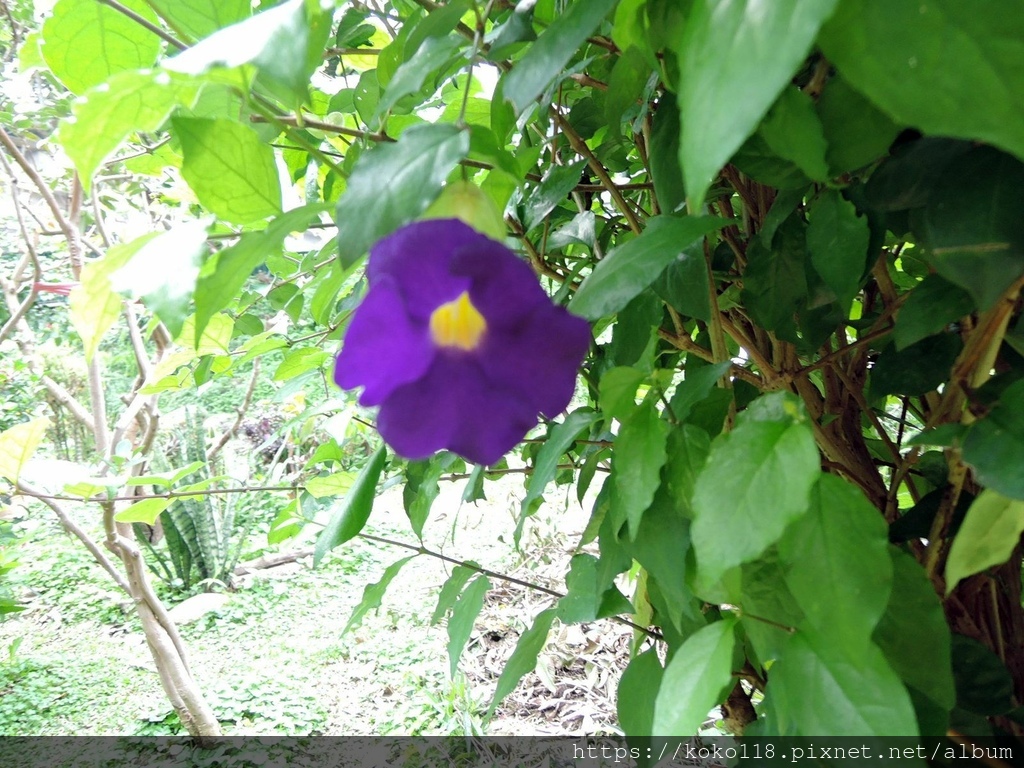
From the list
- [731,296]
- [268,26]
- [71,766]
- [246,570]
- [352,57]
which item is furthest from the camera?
[246,570]

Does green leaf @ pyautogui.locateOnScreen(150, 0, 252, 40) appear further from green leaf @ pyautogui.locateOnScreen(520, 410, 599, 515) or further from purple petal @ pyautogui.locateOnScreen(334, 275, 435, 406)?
green leaf @ pyautogui.locateOnScreen(520, 410, 599, 515)

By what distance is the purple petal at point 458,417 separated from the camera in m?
0.38

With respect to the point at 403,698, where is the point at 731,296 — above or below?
above

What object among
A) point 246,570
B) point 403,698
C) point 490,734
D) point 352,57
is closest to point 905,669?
point 352,57

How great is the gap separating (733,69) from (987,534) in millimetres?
326

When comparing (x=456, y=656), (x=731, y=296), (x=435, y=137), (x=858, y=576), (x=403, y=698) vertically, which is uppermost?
(x=435, y=137)

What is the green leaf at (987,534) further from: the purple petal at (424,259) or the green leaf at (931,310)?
the purple petal at (424,259)

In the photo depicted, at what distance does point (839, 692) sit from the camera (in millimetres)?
319

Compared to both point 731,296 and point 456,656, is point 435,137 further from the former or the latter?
point 456,656

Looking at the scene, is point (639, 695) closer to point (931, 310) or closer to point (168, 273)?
point (931, 310)

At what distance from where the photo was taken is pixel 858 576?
1.04 feet

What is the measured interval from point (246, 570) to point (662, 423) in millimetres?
3416

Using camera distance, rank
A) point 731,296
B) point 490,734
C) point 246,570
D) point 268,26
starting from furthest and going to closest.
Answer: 1. point 246,570
2. point 490,734
3. point 731,296
4. point 268,26

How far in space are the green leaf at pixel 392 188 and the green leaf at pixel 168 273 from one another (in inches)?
3.5
